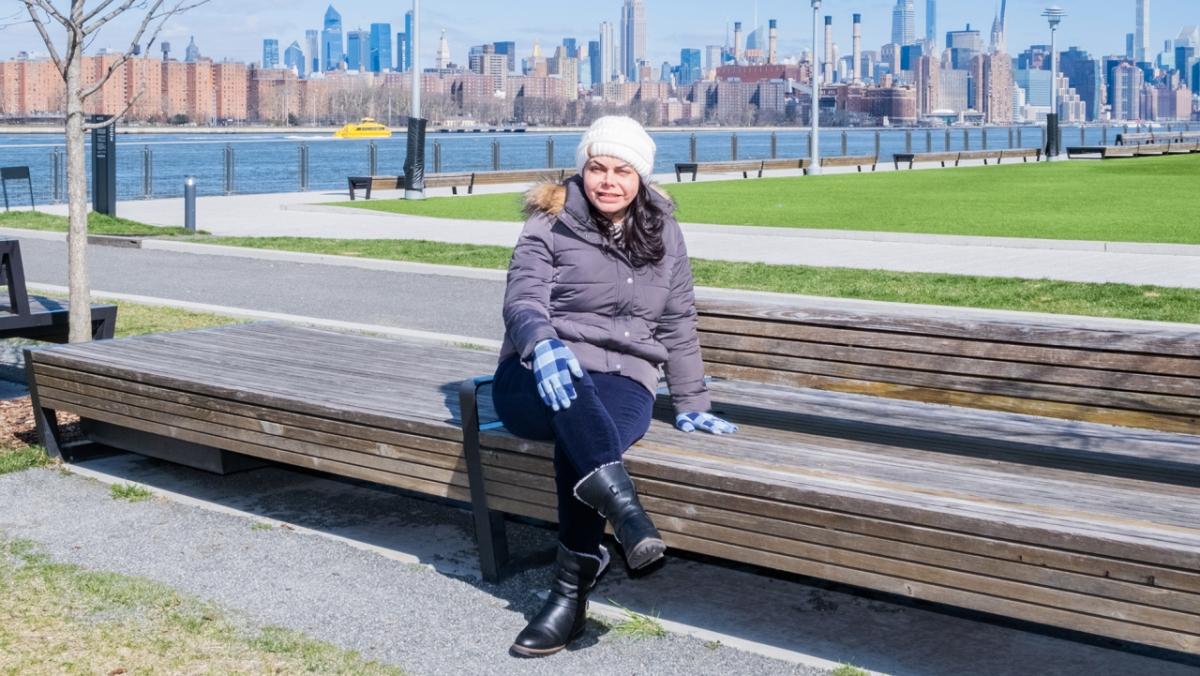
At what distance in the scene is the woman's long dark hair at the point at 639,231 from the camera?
4.94 m

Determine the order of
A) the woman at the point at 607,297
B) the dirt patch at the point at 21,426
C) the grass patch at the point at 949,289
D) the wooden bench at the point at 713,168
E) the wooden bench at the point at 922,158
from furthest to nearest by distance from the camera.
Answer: the wooden bench at the point at 922,158
the wooden bench at the point at 713,168
the grass patch at the point at 949,289
the dirt patch at the point at 21,426
the woman at the point at 607,297

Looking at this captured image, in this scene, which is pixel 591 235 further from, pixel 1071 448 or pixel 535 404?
pixel 1071 448

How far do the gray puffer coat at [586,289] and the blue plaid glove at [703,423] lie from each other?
32 millimetres

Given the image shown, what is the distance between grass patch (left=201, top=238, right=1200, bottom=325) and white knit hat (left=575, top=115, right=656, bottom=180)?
24.2ft

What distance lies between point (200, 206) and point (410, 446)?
23.9 meters

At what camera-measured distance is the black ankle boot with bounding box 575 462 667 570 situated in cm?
420

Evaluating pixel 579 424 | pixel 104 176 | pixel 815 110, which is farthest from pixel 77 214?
pixel 815 110

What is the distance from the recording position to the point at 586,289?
4906 millimetres

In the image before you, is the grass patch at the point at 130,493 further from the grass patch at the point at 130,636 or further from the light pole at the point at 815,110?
the light pole at the point at 815,110

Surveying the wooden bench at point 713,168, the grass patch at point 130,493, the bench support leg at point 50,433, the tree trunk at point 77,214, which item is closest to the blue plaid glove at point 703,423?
the grass patch at point 130,493

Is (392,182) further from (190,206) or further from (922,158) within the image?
(922,158)

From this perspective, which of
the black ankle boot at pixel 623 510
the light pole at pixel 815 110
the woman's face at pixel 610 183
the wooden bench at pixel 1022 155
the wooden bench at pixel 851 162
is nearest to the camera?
the black ankle boot at pixel 623 510

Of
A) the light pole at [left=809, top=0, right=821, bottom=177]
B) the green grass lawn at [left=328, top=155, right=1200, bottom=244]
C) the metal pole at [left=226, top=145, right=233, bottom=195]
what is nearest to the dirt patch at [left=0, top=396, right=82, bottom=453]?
the green grass lawn at [left=328, top=155, right=1200, bottom=244]

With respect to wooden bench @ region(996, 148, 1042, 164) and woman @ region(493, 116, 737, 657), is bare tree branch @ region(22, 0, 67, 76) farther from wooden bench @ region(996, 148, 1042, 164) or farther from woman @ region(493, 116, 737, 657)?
wooden bench @ region(996, 148, 1042, 164)
